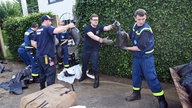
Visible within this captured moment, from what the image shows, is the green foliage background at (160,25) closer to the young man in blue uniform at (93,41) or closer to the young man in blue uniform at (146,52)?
the young man in blue uniform at (93,41)

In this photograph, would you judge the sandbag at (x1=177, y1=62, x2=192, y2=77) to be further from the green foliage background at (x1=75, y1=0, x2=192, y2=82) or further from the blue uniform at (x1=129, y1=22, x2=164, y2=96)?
the green foliage background at (x1=75, y1=0, x2=192, y2=82)

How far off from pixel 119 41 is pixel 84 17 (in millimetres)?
1989

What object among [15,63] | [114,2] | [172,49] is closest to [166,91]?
[172,49]

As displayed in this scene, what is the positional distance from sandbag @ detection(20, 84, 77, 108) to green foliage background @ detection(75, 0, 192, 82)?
249 centimetres

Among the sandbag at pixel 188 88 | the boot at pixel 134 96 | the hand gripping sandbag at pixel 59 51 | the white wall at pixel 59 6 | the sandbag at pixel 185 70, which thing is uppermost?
the white wall at pixel 59 6

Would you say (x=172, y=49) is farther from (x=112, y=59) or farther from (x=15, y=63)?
(x=15, y=63)

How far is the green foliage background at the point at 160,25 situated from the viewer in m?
4.95

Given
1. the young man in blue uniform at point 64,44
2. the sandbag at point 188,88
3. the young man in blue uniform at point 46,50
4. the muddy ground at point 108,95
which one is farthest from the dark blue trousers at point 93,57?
the sandbag at point 188,88

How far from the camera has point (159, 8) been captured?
16.8 ft

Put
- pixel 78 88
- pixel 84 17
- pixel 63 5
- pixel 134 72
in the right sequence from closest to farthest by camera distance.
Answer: pixel 134 72 < pixel 78 88 < pixel 84 17 < pixel 63 5

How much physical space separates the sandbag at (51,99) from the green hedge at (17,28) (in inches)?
219

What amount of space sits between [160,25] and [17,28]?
6198 mm

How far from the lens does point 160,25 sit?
5.17 m

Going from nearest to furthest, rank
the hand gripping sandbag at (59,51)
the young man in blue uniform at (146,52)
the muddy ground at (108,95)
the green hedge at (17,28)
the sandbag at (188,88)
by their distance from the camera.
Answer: the sandbag at (188,88) → the young man in blue uniform at (146,52) → the muddy ground at (108,95) → the hand gripping sandbag at (59,51) → the green hedge at (17,28)
